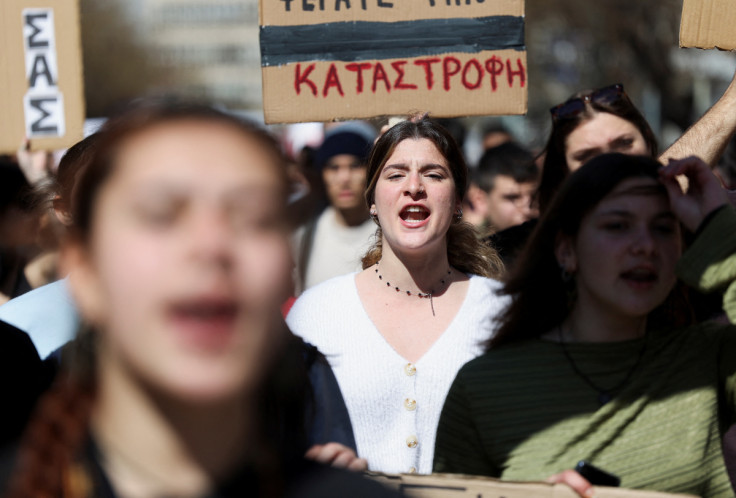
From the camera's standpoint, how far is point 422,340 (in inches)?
120

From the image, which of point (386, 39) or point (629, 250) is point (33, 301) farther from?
point (386, 39)

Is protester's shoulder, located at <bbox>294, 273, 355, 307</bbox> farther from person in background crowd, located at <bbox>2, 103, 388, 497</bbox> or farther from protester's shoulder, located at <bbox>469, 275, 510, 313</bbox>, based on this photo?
person in background crowd, located at <bbox>2, 103, 388, 497</bbox>

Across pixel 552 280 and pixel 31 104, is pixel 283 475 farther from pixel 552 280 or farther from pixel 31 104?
pixel 31 104

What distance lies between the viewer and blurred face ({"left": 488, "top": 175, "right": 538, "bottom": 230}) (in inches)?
216

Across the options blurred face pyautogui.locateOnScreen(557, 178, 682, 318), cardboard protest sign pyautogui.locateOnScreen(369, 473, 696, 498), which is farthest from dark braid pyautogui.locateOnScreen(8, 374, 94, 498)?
blurred face pyautogui.locateOnScreen(557, 178, 682, 318)

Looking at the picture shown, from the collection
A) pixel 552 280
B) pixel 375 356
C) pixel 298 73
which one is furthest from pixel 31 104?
pixel 552 280

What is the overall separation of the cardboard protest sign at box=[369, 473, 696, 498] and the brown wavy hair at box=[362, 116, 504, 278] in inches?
55.2

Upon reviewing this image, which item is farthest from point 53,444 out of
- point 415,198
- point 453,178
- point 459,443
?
point 453,178

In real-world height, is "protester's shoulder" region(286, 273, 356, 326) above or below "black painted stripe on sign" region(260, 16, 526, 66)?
below

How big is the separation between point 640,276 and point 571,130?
56.4 inches

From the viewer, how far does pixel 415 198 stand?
10.6ft

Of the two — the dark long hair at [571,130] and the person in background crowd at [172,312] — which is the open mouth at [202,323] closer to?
the person in background crowd at [172,312]

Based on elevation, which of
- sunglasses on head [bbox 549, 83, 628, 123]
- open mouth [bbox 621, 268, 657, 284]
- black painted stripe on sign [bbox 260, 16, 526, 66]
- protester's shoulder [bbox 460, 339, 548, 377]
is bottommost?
protester's shoulder [bbox 460, 339, 548, 377]

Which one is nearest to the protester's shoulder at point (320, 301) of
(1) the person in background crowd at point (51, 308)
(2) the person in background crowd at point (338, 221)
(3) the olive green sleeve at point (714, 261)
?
(1) the person in background crowd at point (51, 308)
